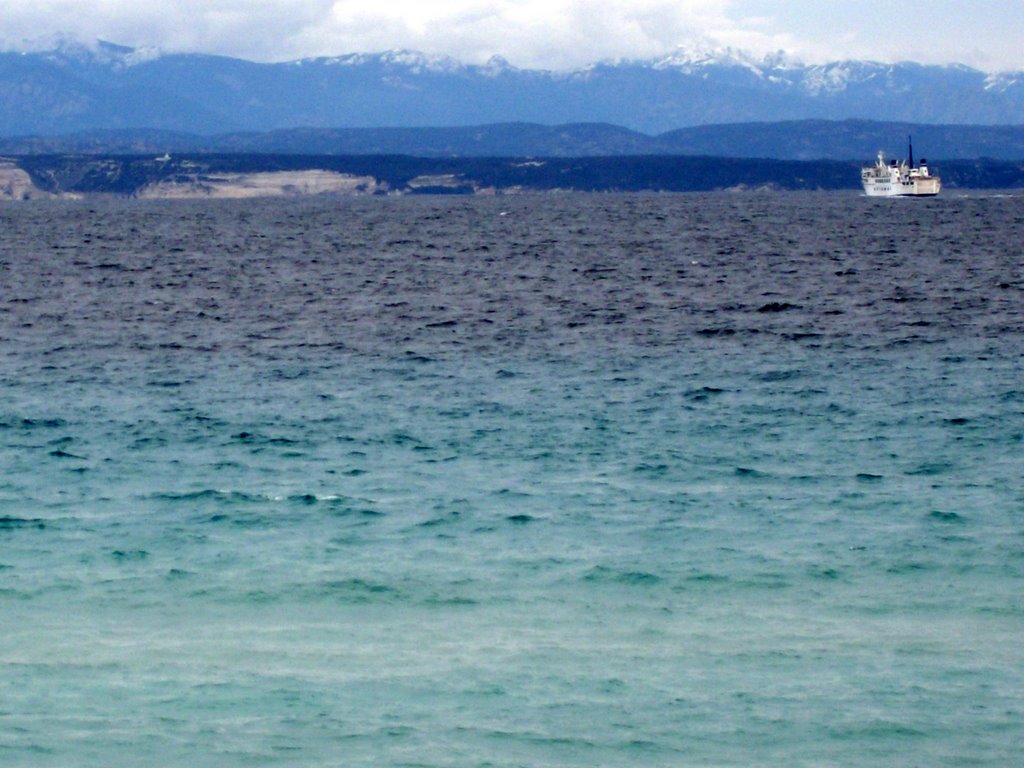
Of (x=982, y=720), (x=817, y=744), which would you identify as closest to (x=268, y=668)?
(x=817, y=744)

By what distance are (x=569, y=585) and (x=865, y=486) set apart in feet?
24.8

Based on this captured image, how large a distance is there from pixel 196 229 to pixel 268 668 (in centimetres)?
11925

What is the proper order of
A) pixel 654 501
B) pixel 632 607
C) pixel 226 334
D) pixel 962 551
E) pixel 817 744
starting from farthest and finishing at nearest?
pixel 226 334 → pixel 654 501 → pixel 962 551 → pixel 632 607 → pixel 817 744

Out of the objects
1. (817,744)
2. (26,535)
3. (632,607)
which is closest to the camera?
(817,744)

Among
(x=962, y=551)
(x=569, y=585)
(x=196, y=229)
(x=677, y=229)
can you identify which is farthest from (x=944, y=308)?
(x=196, y=229)

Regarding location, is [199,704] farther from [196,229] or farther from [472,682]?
[196,229]

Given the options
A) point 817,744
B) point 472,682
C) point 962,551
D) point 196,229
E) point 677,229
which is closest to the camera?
point 817,744

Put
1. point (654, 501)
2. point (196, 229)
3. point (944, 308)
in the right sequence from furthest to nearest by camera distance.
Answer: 1. point (196, 229)
2. point (944, 308)
3. point (654, 501)

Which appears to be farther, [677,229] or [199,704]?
[677,229]

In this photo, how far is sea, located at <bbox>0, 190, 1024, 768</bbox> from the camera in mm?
15523

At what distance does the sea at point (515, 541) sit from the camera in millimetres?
15523

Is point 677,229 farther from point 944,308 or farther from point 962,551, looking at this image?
point 962,551

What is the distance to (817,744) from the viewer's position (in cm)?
1499

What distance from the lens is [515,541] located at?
22094 millimetres
